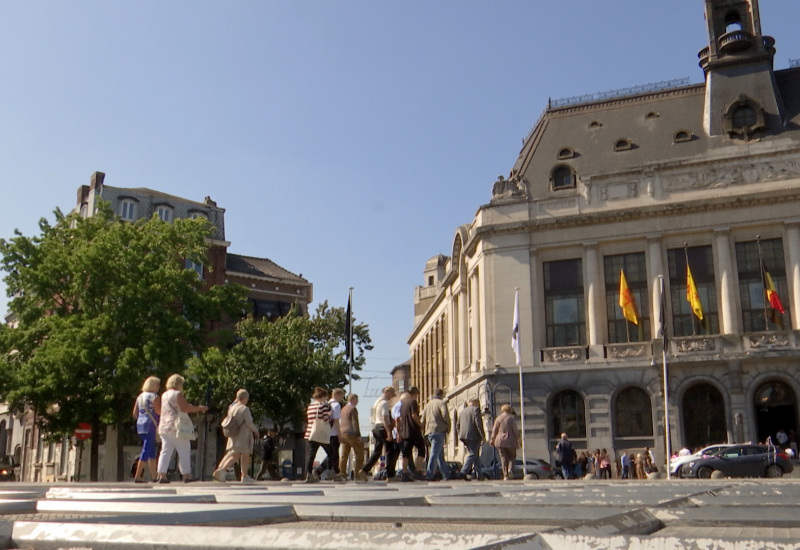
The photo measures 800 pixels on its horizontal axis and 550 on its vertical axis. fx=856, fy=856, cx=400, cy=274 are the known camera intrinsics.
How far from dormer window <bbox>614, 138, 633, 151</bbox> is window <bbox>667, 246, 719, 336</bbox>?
7800 millimetres

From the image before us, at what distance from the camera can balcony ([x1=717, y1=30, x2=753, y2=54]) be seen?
4803cm

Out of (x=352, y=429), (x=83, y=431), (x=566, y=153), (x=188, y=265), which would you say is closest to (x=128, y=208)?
(x=188, y=265)

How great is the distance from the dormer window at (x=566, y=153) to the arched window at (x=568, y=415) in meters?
14.4

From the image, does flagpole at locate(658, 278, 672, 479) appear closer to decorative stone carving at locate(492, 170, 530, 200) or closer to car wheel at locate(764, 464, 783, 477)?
car wheel at locate(764, 464, 783, 477)

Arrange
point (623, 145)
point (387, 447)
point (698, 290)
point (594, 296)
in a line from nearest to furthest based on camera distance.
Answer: point (387, 447) → point (698, 290) → point (594, 296) → point (623, 145)

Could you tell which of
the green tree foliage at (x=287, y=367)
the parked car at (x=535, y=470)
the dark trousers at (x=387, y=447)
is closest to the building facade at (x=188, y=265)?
the green tree foliage at (x=287, y=367)

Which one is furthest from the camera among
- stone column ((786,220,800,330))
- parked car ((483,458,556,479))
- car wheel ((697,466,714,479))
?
stone column ((786,220,800,330))

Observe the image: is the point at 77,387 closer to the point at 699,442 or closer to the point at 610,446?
the point at 610,446

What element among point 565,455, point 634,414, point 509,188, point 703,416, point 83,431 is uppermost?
point 509,188

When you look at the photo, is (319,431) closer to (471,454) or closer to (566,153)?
(471,454)

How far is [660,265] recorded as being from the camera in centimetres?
4300

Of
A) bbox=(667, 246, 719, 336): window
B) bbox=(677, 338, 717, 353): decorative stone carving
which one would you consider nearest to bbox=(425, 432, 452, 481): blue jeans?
bbox=(677, 338, 717, 353): decorative stone carving

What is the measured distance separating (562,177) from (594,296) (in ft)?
A: 27.5

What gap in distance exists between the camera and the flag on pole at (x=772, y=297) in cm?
3944
